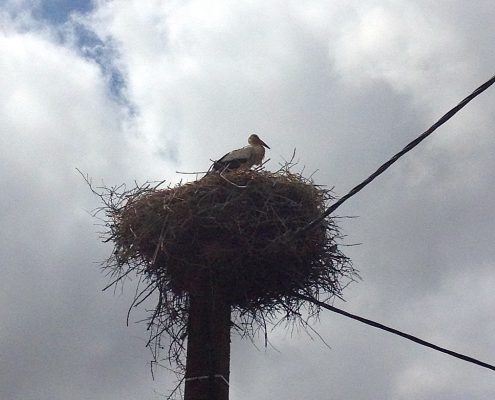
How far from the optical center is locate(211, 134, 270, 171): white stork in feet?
20.6

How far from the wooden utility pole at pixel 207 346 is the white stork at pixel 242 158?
2004 millimetres

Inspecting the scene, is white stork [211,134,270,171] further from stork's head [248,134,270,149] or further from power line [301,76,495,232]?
power line [301,76,495,232]

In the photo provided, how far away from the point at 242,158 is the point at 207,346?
108 inches

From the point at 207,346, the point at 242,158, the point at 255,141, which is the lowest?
the point at 207,346

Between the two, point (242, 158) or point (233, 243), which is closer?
point (233, 243)

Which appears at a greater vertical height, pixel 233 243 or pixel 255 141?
pixel 255 141

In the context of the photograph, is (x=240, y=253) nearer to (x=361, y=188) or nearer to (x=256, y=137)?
(x=361, y=188)

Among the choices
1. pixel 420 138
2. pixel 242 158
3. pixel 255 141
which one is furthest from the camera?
pixel 255 141

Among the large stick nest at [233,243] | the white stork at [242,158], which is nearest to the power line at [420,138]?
the large stick nest at [233,243]

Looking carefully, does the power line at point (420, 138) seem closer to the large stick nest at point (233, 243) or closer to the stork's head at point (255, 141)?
the large stick nest at point (233, 243)

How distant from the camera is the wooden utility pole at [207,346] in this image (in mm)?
3793

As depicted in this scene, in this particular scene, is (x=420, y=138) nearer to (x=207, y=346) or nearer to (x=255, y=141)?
(x=207, y=346)

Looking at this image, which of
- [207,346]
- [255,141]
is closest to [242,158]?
[255,141]

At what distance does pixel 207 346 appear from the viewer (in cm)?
396
